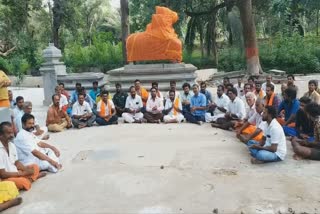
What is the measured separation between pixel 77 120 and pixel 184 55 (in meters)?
13.6

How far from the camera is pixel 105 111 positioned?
30.7ft

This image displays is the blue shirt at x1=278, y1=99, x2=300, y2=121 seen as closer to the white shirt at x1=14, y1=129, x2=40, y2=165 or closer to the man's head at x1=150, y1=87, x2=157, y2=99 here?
the man's head at x1=150, y1=87, x2=157, y2=99

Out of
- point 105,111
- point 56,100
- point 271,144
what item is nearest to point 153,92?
point 105,111

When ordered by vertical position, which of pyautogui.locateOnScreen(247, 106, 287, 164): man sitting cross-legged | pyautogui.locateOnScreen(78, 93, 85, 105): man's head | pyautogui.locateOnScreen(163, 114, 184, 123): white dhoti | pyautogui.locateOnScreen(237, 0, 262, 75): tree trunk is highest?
pyautogui.locateOnScreen(237, 0, 262, 75): tree trunk

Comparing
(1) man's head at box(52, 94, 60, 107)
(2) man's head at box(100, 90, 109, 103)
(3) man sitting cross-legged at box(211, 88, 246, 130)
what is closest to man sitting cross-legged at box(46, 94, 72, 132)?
(1) man's head at box(52, 94, 60, 107)

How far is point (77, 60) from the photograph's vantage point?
75.7 feet

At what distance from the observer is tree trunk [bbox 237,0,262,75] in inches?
A: 589

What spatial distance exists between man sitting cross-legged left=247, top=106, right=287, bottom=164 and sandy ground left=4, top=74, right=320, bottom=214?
0.12 meters

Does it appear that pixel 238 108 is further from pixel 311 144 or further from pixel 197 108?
pixel 311 144

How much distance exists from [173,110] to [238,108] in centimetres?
167

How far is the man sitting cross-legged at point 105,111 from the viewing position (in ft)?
30.4

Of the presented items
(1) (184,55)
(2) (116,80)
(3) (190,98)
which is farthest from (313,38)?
(3) (190,98)

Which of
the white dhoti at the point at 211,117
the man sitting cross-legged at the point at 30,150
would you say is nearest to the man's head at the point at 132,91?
the white dhoti at the point at 211,117

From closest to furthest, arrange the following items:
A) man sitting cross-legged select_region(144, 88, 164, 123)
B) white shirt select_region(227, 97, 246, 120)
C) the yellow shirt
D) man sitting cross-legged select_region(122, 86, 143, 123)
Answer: the yellow shirt, white shirt select_region(227, 97, 246, 120), man sitting cross-legged select_region(144, 88, 164, 123), man sitting cross-legged select_region(122, 86, 143, 123)
